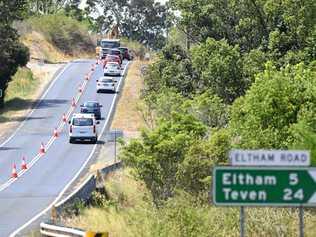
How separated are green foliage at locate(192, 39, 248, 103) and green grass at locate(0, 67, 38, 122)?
1878 centimetres

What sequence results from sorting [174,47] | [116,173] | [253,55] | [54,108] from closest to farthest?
[116,173]
[253,55]
[174,47]
[54,108]

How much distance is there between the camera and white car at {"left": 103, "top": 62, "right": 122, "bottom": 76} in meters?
82.8

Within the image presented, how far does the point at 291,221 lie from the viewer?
57.4ft

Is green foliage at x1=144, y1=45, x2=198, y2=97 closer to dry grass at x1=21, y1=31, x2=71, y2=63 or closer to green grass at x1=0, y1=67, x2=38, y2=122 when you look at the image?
green grass at x1=0, y1=67, x2=38, y2=122

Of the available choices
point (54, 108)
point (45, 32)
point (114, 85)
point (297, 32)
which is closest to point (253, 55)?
point (297, 32)

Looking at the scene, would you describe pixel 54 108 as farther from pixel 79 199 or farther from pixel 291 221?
Answer: pixel 291 221

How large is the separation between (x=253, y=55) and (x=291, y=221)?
29755 mm

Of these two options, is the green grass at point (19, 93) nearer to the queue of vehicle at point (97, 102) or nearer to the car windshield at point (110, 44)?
the queue of vehicle at point (97, 102)

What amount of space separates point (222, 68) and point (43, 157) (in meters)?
10.8

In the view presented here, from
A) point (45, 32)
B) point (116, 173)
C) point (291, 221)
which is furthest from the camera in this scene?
point (45, 32)

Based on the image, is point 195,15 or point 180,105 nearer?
point 180,105

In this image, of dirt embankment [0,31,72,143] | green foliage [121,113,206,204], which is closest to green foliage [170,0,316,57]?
dirt embankment [0,31,72,143]

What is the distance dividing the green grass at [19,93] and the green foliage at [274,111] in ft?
112

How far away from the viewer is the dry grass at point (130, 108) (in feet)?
190
